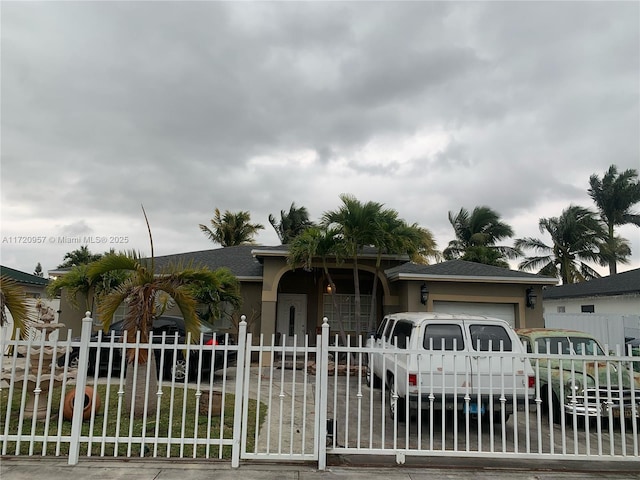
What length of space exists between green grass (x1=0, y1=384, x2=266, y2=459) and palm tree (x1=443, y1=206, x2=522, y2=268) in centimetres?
2234

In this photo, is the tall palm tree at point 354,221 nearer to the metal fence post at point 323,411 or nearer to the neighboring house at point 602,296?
the metal fence post at point 323,411

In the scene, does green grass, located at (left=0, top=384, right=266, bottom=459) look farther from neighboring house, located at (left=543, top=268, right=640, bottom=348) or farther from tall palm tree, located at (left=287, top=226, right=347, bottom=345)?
neighboring house, located at (left=543, top=268, right=640, bottom=348)

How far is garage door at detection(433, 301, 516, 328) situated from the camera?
12.8 m

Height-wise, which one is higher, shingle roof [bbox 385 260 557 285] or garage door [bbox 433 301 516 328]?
shingle roof [bbox 385 260 557 285]

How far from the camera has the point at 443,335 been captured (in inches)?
247

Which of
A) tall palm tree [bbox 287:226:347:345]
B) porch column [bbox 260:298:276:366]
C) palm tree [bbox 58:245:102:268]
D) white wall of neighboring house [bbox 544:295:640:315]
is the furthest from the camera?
palm tree [bbox 58:245:102:268]

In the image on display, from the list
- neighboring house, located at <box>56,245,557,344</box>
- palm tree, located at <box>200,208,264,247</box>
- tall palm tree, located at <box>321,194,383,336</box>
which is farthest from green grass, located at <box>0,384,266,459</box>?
palm tree, located at <box>200,208,264,247</box>

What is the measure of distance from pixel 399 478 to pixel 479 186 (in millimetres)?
16321

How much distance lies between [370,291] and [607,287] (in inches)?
399

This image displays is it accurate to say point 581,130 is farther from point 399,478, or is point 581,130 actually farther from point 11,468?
point 11,468

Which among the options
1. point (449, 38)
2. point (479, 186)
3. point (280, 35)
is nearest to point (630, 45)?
point (449, 38)

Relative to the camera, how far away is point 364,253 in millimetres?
13234

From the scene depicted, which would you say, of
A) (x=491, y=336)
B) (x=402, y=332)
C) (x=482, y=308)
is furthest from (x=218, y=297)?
(x=491, y=336)

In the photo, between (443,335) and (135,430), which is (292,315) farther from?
(135,430)
